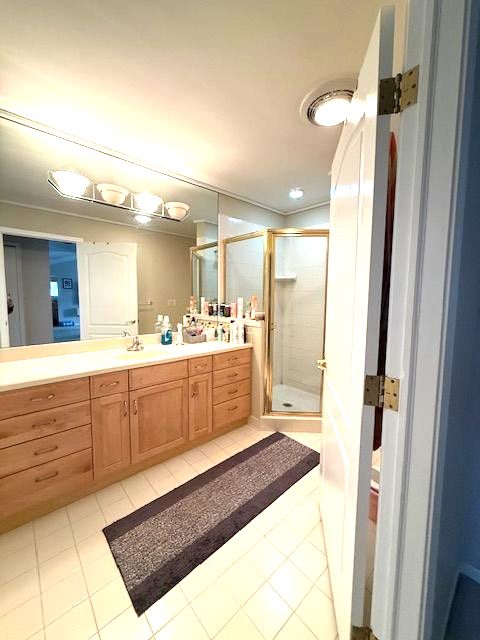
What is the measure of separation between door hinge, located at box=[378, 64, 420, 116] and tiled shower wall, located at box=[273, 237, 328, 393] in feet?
7.25

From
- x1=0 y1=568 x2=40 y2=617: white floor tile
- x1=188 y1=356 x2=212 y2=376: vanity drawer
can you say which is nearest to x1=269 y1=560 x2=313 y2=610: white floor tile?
x1=0 y1=568 x2=40 y2=617: white floor tile

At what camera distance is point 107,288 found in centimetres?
216

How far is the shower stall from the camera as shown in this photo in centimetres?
256

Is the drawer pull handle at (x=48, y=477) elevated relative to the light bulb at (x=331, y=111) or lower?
lower

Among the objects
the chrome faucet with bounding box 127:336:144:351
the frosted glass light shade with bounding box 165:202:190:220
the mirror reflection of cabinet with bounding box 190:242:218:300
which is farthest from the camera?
the mirror reflection of cabinet with bounding box 190:242:218:300

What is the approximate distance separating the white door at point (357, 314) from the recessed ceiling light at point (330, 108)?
2.15ft

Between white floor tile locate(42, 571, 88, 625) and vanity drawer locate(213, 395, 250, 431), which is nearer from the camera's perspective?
white floor tile locate(42, 571, 88, 625)

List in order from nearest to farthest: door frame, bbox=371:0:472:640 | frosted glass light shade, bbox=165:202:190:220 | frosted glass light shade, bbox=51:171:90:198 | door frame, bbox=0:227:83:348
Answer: door frame, bbox=371:0:472:640, door frame, bbox=0:227:83:348, frosted glass light shade, bbox=51:171:90:198, frosted glass light shade, bbox=165:202:190:220

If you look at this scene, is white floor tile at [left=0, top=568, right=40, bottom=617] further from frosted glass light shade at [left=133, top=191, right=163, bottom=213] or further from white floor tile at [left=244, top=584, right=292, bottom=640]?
frosted glass light shade at [left=133, top=191, right=163, bottom=213]

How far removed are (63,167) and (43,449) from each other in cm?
192

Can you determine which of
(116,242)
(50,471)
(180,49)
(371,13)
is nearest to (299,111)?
(371,13)

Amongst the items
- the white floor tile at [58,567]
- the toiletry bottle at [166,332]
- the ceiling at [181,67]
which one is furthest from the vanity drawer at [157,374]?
the ceiling at [181,67]

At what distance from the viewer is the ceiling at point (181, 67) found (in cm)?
105

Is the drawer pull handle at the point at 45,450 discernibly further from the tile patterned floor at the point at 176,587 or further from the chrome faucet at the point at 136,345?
the chrome faucet at the point at 136,345
